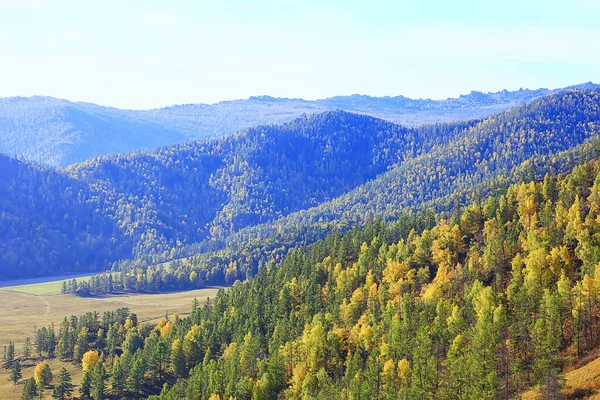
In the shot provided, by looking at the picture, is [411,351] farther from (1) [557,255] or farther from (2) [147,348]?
(2) [147,348]

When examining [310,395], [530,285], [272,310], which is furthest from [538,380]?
[272,310]

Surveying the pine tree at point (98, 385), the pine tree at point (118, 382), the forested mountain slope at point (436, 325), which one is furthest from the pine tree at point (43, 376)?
the forested mountain slope at point (436, 325)

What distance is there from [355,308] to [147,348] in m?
71.9

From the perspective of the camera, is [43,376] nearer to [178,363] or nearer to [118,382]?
[118,382]

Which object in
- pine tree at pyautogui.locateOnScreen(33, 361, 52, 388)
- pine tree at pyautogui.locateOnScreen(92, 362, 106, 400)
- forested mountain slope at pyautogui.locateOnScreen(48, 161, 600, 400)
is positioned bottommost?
pine tree at pyautogui.locateOnScreen(33, 361, 52, 388)

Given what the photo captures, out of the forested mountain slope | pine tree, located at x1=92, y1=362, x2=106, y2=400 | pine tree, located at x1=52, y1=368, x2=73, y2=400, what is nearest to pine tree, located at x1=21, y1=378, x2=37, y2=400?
pine tree, located at x1=52, y1=368, x2=73, y2=400

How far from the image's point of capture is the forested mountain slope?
4481 inches

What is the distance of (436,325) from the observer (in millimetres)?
135750

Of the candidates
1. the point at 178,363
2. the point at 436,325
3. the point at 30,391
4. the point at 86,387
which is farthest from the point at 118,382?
the point at 436,325

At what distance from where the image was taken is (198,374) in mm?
154000

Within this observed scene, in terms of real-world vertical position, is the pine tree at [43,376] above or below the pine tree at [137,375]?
below

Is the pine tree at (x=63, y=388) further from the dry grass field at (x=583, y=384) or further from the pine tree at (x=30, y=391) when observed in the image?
the dry grass field at (x=583, y=384)

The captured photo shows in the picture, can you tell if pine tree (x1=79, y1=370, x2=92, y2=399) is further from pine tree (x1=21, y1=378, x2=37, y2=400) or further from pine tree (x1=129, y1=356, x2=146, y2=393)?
pine tree (x1=21, y1=378, x2=37, y2=400)

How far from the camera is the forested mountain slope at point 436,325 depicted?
11381 cm
